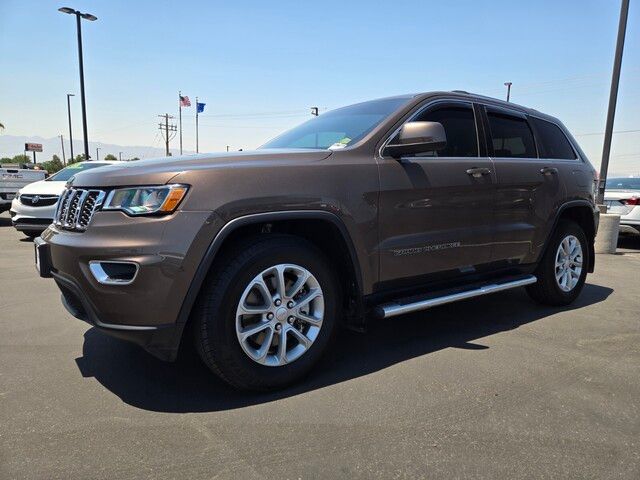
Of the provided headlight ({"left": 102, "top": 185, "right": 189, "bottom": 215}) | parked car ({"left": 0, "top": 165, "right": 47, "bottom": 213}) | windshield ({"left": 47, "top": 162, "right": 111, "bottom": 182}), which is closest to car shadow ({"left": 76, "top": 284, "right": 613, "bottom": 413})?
headlight ({"left": 102, "top": 185, "right": 189, "bottom": 215})

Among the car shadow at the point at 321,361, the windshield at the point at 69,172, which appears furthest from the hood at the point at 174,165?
the windshield at the point at 69,172

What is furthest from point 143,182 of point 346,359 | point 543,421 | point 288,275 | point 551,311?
point 551,311

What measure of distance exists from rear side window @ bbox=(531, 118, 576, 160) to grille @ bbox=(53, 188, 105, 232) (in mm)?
3823

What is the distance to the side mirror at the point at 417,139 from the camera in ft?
9.91

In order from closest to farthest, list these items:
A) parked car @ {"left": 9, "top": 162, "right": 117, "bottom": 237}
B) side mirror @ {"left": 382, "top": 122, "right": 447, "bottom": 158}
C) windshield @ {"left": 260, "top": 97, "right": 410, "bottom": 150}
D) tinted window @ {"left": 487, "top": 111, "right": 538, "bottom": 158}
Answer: side mirror @ {"left": 382, "top": 122, "right": 447, "bottom": 158} → windshield @ {"left": 260, "top": 97, "right": 410, "bottom": 150} → tinted window @ {"left": 487, "top": 111, "right": 538, "bottom": 158} → parked car @ {"left": 9, "top": 162, "right": 117, "bottom": 237}

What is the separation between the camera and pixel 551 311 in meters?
4.66

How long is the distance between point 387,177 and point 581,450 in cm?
180

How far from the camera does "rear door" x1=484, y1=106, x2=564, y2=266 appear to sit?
3.97 meters

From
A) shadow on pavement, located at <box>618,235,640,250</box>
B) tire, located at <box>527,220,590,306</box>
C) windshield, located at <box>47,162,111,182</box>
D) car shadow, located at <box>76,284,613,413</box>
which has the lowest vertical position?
shadow on pavement, located at <box>618,235,640,250</box>

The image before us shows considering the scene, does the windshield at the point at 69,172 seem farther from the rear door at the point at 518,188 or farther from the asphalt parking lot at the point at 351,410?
the rear door at the point at 518,188

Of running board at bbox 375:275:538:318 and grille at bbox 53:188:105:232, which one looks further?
running board at bbox 375:275:538:318

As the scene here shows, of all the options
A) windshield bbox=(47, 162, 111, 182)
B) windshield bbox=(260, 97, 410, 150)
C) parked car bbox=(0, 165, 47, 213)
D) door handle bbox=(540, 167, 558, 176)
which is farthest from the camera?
parked car bbox=(0, 165, 47, 213)

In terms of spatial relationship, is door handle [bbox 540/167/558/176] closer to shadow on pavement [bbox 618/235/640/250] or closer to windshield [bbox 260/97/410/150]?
windshield [bbox 260/97/410/150]

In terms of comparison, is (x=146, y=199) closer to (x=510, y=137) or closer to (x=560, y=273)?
(x=510, y=137)
